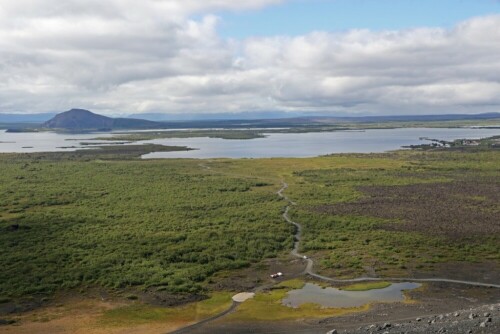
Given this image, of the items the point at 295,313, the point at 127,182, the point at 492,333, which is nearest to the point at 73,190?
the point at 127,182

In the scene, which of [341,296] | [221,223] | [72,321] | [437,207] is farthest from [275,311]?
[437,207]

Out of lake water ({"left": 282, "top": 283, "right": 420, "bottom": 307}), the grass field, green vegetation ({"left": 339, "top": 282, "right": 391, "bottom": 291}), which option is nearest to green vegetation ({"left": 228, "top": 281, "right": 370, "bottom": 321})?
lake water ({"left": 282, "top": 283, "right": 420, "bottom": 307})

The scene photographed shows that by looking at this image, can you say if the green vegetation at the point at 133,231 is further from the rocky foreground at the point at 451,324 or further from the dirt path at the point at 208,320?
the rocky foreground at the point at 451,324

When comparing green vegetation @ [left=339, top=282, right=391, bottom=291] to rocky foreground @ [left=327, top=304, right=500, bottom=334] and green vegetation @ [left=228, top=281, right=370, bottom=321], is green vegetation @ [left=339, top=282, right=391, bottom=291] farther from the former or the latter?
rocky foreground @ [left=327, top=304, right=500, bottom=334]

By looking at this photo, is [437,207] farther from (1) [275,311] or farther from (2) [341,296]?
(1) [275,311]

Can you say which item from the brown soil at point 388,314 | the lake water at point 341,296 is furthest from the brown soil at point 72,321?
the lake water at point 341,296
